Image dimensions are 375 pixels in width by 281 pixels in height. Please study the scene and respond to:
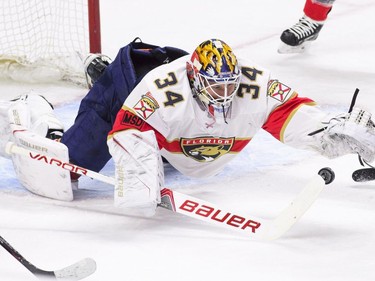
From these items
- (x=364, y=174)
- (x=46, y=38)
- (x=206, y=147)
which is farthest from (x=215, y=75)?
(x=46, y=38)

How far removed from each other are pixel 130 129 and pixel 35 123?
0.78 meters

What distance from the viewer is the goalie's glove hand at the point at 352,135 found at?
2922mm

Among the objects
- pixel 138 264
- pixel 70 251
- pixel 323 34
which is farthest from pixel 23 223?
pixel 323 34

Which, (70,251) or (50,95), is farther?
(50,95)

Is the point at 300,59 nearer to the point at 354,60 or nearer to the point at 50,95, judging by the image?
the point at 354,60

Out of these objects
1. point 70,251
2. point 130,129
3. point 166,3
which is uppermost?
point 130,129

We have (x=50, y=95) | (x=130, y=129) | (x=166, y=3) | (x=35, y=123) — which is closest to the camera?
(x=130, y=129)

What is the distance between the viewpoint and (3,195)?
3.32m

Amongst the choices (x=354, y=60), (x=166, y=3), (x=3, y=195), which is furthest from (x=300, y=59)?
(x=3, y=195)

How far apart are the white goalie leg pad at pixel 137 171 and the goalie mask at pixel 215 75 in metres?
0.20

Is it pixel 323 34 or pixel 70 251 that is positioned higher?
pixel 70 251

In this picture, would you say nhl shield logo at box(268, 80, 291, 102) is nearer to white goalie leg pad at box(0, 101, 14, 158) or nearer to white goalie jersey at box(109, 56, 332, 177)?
white goalie jersey at box(109, 56, 332, 177)

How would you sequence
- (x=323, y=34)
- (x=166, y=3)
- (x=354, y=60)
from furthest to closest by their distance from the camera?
(x=166, y=3) < (x=323, y=34) < (x=354, y=60)

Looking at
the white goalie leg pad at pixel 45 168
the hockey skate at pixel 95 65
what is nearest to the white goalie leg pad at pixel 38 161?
the white goalie leg pad at pixel 45 168
